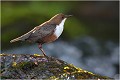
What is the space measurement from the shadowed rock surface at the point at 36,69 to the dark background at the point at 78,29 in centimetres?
835

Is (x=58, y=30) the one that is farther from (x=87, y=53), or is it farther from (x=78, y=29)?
(x=78, y=29)

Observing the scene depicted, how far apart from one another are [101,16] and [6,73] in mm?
12118

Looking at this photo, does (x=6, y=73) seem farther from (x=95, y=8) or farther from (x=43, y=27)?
(x=95, y=8)

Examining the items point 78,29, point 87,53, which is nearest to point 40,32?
point 87,53

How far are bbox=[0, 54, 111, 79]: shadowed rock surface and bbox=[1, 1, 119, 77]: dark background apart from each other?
835 centimetres

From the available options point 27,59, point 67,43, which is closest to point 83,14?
point 67,43

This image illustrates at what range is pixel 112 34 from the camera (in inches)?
679

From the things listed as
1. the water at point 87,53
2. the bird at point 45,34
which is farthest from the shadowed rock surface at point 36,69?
the water at point 87,53

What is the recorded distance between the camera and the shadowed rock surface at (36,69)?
673 centimetres

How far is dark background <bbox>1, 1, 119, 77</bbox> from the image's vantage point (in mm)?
15906

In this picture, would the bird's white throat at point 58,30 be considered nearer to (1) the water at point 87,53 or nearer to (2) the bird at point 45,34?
(2) the bird at point 45,34

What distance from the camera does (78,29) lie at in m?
17.3

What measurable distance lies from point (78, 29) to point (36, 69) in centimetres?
1042

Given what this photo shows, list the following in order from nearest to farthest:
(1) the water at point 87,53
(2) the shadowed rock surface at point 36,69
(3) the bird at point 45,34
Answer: (2) the shadowed rock surface at point 36,69, (3) the bird at point 45,34, (1) the water at point 87,53
